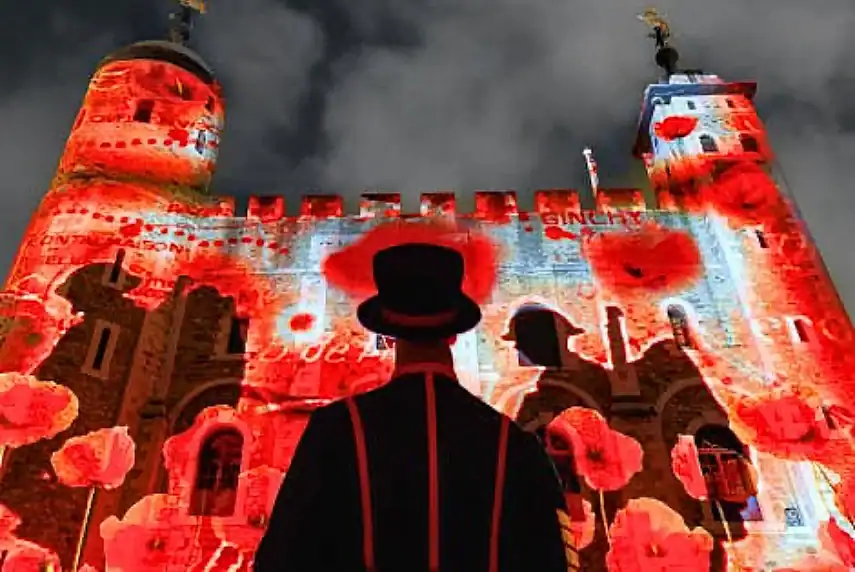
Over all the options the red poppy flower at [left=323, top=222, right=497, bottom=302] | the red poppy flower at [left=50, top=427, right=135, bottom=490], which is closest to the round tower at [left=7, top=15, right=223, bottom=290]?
the red poppy flower at [left=50, top=427, right=135, bottom=490]

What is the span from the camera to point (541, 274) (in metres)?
13.1

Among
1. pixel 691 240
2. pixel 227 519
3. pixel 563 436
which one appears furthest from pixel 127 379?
pixel 691 240

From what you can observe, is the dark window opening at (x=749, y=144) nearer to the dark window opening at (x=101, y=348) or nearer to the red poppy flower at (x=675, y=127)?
the red poppy flower at (x=675, y=127)

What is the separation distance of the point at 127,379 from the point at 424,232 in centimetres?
550

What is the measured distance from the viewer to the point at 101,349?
11680 millimetres

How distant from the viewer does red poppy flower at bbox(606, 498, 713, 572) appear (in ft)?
33.0

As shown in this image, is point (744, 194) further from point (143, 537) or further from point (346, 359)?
point (143, 537)

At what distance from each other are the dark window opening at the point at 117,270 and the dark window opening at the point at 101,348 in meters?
0.95

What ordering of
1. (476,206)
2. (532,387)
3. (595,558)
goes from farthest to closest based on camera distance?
(476,206), (532,387), (595,558)

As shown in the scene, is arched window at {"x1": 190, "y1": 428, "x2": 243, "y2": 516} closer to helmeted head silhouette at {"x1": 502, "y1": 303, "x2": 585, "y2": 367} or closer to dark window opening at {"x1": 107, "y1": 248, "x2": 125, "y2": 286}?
dark window opening at {"x1": 107, "y1": 248, "x2": 125, "y2": 286}

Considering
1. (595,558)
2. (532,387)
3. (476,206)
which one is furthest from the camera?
(476,206)

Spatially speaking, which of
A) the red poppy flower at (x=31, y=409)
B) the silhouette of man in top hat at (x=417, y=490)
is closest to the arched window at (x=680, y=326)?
the red poppy flower at (x=31, y=409)

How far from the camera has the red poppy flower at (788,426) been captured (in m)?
11.0

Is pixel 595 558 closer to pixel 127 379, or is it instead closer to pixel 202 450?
pixel 202 450
